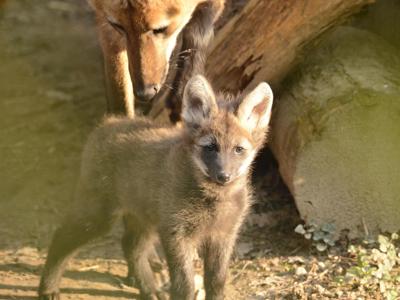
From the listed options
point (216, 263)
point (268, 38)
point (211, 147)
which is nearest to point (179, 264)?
point (216, 263)

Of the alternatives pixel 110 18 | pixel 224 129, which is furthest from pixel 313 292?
pixel 110 18

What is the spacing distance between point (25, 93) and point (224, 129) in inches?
138

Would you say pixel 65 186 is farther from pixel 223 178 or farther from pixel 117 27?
pixel 223 178

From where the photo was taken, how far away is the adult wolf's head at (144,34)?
4391mm

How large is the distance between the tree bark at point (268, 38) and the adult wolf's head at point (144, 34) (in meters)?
0.61

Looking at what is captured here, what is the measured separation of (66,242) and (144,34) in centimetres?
122

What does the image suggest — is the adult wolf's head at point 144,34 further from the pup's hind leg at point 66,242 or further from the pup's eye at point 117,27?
the pup's hind leg at point 66,242

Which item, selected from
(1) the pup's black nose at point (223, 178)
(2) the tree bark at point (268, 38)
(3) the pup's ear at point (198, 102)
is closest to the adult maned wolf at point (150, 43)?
(2) the tree bark at point (268, 38)

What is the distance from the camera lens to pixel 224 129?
3.85m

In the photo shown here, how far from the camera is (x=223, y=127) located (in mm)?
3859

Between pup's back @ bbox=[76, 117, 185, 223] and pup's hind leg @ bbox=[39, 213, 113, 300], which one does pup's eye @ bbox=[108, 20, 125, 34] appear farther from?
pup's hind leg @ bbox=[39, 213, 113, 300]

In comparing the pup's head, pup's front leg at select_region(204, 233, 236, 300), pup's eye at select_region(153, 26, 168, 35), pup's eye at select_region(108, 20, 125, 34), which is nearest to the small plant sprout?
pup's front leg at select_region(204, 233, 236, 300)

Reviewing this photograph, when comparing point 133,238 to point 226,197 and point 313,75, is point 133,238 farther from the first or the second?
point 313,75

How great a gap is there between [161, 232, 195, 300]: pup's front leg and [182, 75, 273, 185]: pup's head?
0.35 meters
